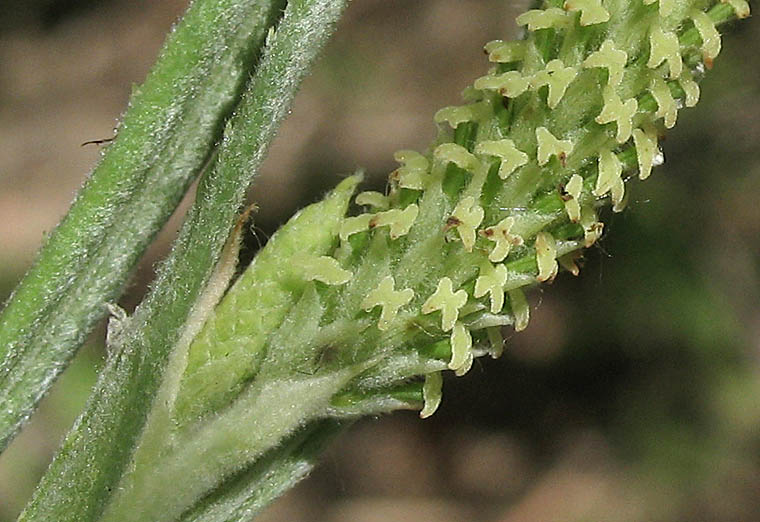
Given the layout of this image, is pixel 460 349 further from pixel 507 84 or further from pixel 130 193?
pixel 130 193

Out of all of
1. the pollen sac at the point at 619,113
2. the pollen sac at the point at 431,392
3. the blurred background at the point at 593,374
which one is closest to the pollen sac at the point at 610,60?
the pollen sac at the point at 619,113

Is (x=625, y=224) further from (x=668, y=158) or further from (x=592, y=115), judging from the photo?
(x=592, y=115)

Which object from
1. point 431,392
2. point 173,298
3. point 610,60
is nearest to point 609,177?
point 610,60

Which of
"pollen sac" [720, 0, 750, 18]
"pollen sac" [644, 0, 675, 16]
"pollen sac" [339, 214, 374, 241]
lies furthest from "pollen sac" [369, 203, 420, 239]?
"pollen sac" [720, 0, 750, 18]

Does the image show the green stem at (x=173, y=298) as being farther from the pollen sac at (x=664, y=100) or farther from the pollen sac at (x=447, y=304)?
the pollen sac at (x=664, y=100)

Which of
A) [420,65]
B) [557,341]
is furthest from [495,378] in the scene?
[420,65]

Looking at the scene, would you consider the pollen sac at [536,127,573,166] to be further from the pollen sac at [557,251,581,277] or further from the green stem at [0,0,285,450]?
the green stem at [0,0,285,450]
